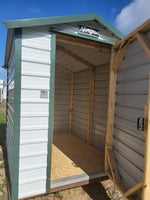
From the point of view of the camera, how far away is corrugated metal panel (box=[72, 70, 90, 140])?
7.14 m

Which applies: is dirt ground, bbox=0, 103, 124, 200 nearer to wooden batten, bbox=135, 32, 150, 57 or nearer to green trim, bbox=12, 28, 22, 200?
green trim, bbox=12, 28, 22, 200

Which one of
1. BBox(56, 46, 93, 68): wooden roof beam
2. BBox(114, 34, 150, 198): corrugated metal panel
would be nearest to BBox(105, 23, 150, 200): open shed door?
BBox(114, 34, 150, 198): corrugated metal panel

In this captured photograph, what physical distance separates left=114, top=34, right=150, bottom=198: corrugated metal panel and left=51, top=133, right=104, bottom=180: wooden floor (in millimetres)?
1151

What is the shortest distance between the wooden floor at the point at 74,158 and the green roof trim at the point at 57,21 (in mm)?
3599

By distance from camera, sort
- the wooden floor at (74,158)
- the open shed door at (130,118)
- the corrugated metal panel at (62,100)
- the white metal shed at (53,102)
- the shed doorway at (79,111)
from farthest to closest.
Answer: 1. the corrugated metal panel at (62,100)
2. the wooden floor at (74,158)
3. the shed doorway at (79,111)
4. the white metal shed at (53,102)
5. the open shed door at (130,118)

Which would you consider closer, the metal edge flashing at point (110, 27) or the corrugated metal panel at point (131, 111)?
the corrugated metal panel at point (131, 111)

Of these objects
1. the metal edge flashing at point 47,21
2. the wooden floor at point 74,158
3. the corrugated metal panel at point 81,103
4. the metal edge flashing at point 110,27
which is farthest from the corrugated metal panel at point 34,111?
the corrugated metal panel at point 81,103

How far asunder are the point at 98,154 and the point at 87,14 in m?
4.63

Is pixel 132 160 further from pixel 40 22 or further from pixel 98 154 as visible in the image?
pixel 40 22

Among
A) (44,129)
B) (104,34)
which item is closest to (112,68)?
(104,34)

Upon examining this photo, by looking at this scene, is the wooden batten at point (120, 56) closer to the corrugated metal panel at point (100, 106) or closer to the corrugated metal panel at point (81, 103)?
the corrugated metal panel at point (100, 106)

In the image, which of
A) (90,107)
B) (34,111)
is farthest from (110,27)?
Answer: (90,107)

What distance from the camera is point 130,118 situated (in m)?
3.17

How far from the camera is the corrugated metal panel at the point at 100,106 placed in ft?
19.0
